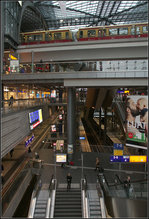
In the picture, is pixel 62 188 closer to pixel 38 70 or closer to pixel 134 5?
pixel 38 70

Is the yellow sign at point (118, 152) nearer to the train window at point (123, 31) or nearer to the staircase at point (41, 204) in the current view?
the staircase at point (41, 204)

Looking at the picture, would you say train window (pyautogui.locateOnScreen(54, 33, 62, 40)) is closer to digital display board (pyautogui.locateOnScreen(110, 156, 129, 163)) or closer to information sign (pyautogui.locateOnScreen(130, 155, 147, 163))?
digital display board (pyautogui.locateOnScreen(110, 156, 129, 163))

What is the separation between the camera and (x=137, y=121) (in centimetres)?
655

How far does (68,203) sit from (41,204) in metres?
1.08

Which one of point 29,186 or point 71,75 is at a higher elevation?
point 71,75

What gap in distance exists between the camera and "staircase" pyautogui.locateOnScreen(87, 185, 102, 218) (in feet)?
18.5

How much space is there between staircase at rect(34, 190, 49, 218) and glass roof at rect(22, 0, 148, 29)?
55.6ft

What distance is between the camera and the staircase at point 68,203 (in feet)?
18.7

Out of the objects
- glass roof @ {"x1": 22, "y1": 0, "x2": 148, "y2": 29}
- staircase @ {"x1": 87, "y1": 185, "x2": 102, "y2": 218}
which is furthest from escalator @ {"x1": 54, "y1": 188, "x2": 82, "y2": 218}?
glass roof @ {"x1": 22, "y1": 0, "x2": 148, "y2": 29}

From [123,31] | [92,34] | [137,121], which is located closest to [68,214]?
[137,121]

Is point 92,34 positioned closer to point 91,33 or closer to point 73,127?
point 91,33

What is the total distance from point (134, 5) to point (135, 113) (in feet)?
62.5

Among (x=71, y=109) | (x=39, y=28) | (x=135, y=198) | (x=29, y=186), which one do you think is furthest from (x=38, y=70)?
(x=39, y=28)

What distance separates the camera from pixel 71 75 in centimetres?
718
